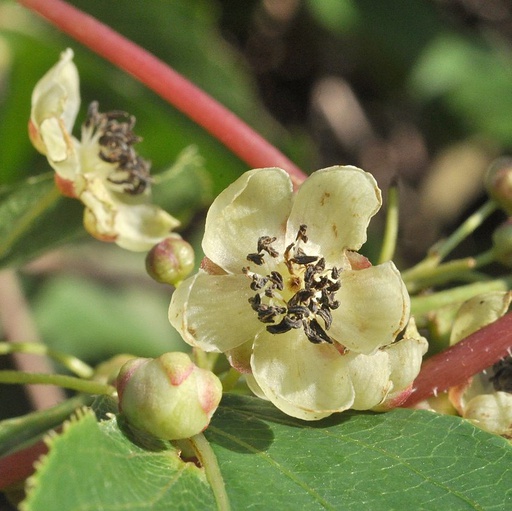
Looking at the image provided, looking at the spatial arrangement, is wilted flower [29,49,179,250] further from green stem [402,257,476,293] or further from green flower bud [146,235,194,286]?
green stem [402,257,476,293]

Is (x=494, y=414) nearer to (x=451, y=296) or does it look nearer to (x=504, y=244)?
(x=451, y=296)

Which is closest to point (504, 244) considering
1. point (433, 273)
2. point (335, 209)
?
point (433, 273)

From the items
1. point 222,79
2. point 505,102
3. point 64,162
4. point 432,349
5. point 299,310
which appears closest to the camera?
point 299,310

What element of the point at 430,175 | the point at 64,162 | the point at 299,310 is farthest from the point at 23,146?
the point at 430,175

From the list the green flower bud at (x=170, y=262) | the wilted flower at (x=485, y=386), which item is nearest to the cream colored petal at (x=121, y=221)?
the green flower bud at (x=170, y=262)

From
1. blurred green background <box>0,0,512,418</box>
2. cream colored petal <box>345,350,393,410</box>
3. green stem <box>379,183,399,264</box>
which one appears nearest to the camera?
cream colored petal <box>345,350,393,410</box>

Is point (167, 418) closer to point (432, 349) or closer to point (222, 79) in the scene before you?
point (432, 349)

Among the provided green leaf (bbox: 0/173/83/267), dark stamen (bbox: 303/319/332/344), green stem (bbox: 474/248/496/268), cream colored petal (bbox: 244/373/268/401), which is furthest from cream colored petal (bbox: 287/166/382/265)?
green leaf (bbox: 0/173/83/267)
